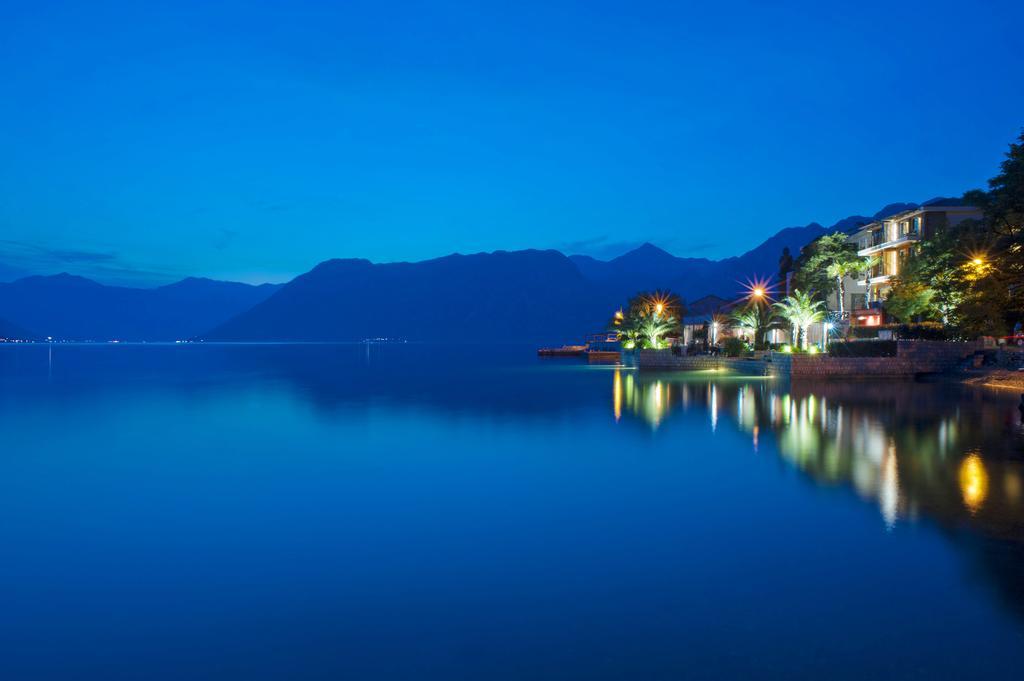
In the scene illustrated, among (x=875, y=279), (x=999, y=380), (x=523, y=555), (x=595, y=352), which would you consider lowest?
(x=523, y=555)

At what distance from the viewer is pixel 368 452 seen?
18656mm

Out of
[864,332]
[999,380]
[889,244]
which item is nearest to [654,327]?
[864,332]

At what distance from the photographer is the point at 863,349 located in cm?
4503

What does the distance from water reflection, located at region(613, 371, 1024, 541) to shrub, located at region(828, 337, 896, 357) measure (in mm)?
5990

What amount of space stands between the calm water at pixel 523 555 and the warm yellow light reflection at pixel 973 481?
2.9 inches

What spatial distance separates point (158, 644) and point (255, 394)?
34548mm

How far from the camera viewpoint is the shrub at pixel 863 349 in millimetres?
43531

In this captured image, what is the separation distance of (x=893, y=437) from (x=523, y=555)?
13.1 metres

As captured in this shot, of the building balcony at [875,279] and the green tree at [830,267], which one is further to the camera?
the green tree at [830,267]

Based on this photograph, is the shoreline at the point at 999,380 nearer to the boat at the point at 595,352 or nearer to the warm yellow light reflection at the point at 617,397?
the warm yellow light reflection at the point at 617,397

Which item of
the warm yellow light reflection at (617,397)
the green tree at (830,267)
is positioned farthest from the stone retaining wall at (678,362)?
the warm yellow light reflection at (617,397)

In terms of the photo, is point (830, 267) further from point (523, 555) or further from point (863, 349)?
point (523, 555)

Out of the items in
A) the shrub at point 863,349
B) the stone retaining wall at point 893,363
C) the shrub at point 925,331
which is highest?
the shrub at point 925,331

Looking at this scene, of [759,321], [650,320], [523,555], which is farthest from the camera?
[650,320]
